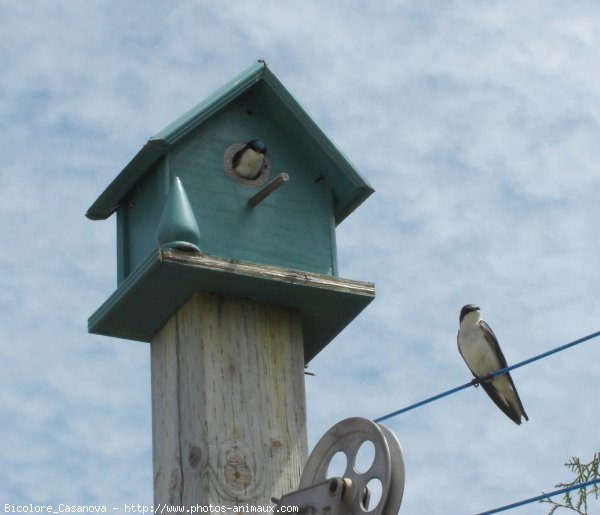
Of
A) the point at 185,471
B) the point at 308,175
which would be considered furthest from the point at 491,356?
the point at 185,471

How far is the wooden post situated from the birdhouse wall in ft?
1.03

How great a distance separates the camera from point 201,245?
163 inches

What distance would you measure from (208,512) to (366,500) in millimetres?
460

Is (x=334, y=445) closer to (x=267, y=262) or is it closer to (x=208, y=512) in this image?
(x=208, y=512)

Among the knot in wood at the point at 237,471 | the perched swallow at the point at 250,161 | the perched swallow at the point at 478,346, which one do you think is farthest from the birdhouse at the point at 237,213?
the perched swallow at the point at 478,346

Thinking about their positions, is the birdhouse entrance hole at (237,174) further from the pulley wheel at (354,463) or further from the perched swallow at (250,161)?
the pulley wheel at (354,463)

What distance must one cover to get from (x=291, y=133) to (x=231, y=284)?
83 cm

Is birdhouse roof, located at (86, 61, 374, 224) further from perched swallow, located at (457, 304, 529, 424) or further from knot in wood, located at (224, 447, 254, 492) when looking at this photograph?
perched swallow, located at (457, 304, 529, 424)

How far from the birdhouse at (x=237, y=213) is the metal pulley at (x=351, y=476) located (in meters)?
0.63

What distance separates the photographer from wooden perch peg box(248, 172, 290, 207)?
4234 mm

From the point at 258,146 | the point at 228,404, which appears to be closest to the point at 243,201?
the point at 258,146

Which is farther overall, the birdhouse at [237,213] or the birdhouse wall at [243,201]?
the birdhouse wall at [243,201]

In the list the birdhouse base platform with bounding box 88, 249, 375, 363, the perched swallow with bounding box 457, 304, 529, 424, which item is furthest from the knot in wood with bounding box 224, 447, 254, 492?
the perched swallow with bounding box 457, 304, 529, 424

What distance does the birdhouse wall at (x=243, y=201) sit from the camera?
4.24m
